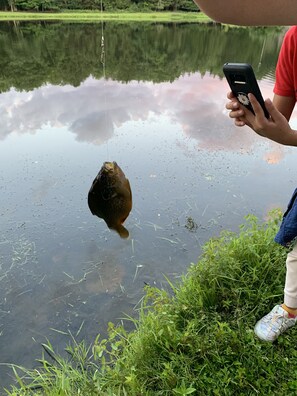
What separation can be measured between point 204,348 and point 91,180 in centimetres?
284

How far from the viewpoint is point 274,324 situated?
77.2 inches

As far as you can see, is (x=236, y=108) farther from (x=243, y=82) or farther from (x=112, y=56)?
(x=112, y=56)

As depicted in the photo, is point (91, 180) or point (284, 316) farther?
point (91, 180)

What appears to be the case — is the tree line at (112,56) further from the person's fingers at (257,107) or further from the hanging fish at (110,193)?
the person's fingers at (257,107)

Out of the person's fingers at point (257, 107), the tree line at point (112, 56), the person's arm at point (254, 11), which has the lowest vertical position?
the tree line at point (112, 56)

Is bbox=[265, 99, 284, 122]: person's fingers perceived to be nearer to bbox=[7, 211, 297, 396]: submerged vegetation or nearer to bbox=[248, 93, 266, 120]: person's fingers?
bbox=[248, 93, 266, 120]: person's fingers

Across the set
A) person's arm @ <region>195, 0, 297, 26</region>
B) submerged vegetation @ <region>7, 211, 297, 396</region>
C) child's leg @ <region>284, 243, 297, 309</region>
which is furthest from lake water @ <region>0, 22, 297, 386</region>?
person's arm @ <region>195, 0, 297, 26</region>

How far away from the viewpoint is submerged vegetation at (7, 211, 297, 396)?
176cm

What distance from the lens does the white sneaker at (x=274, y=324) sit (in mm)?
1954

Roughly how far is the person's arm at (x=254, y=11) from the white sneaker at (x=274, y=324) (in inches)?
65.1

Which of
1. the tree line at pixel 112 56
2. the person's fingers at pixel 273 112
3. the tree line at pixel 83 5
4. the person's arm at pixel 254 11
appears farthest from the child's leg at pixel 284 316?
the tree line at pixel 83 5

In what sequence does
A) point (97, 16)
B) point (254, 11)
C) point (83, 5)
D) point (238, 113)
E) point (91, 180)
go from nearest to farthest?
point (254, 11), point (238, 113), point (91, 180), point (97, 16), point (83, 5)

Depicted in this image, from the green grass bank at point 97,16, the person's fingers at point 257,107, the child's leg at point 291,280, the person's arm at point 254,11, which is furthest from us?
the green grass bank at point 97,16

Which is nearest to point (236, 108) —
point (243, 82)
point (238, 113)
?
point (238, 113)
